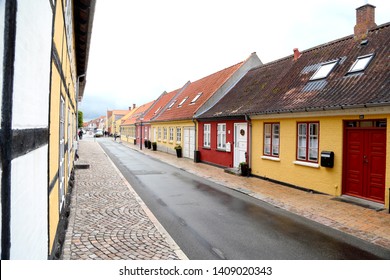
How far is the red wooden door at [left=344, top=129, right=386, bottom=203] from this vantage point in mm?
8523

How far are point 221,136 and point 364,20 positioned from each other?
346 inches

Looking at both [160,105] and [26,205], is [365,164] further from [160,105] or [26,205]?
[160,105]

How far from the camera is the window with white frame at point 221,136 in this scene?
16.8 metres

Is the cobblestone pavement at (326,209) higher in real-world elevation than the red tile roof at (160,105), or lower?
lower

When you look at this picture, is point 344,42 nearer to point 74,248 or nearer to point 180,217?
point 180,217

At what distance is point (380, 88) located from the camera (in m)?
8.71

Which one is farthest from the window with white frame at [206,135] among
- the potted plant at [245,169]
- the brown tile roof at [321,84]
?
the potted plant at [245,169]

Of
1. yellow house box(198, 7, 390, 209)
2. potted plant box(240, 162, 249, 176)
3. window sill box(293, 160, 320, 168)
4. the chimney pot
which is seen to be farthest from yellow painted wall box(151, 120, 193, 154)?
window sill box(293, 160, 320, 168)

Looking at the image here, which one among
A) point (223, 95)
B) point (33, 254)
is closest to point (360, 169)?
point (33, 254)

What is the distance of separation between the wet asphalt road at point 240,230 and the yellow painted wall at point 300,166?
249 cm

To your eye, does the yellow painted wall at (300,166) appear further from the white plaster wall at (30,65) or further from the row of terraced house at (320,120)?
the white plaster wall at (30,65)

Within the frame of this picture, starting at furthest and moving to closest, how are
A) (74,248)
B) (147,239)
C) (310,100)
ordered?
(310,100)
(147,239)
(74,248)
